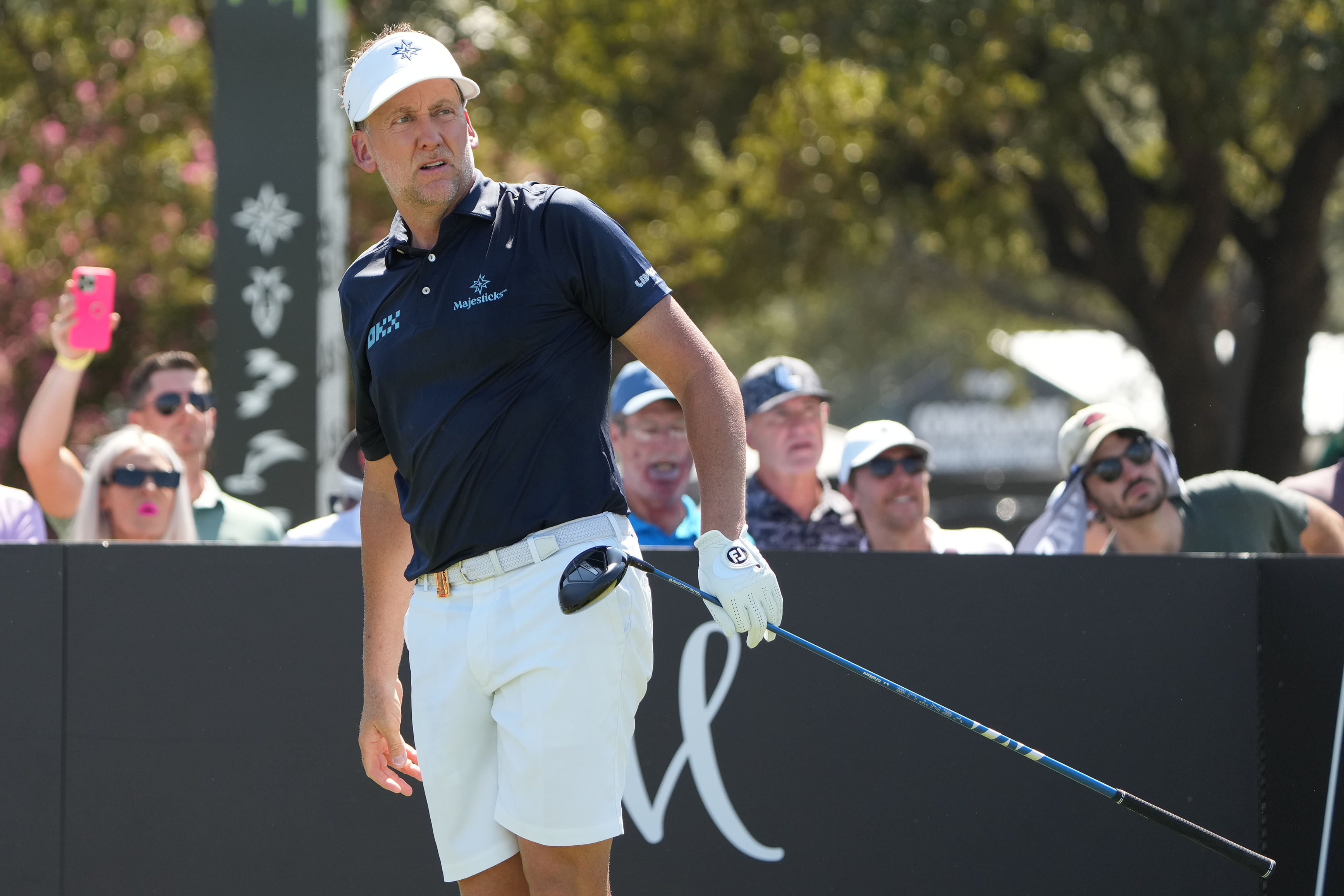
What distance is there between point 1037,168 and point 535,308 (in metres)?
12.7

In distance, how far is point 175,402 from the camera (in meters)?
5.99

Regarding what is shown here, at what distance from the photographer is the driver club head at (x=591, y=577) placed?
2613 millimetres

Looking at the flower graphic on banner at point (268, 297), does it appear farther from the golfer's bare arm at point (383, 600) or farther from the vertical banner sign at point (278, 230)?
the golfer's bare arm at point (383, 600)

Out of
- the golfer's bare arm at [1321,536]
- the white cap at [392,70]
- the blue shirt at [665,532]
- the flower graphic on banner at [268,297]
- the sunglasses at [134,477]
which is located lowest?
the golfer's bare arm at [1321,536]

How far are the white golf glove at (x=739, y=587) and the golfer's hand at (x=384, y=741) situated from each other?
0.86 m

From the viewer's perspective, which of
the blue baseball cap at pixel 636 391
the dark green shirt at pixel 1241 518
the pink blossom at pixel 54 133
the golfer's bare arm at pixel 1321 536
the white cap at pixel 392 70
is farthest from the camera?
the pink blossom at pixel 54 133

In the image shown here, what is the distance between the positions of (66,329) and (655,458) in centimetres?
247

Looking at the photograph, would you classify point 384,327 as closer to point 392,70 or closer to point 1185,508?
point 392,70

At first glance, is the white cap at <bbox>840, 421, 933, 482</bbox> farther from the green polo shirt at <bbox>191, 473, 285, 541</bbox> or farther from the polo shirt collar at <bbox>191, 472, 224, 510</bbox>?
the polo shirt collar at <bbox>191, 472, 224, 510</bbox>

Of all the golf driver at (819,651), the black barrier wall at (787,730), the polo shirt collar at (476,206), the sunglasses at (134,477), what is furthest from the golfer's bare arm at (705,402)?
the sunglasses at (134,477)

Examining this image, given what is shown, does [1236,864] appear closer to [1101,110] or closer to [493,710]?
[493,710]

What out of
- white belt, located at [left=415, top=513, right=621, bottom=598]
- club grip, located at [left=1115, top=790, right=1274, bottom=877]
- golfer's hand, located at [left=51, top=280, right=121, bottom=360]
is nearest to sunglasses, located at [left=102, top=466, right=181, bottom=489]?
golfer's hand, located at [left=51, top=280, right=121, bottom=360]

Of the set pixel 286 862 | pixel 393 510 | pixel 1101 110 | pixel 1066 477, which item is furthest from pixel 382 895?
pixel 1101 110

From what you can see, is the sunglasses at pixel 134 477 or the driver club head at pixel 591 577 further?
the sunglasses at pixel 134 477
